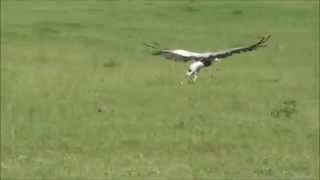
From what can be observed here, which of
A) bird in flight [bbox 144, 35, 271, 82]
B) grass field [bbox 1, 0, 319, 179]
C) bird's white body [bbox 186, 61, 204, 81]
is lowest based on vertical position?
bird's white body [bbox 186, 61, 204, 81]

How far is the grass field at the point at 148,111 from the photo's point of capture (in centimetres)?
1527

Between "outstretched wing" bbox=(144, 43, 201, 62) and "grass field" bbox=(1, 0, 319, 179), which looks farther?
"grass field" bbox=(1, 0, 319, 179)

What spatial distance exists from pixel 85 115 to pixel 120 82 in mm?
3648

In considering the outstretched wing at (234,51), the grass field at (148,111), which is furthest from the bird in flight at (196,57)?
the grass field at (148,111)

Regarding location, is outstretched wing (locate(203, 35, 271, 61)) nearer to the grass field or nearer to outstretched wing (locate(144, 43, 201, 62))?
outstretched wing (locate(144, 43, 201, 62))

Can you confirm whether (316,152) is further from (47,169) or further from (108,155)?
(47,169)

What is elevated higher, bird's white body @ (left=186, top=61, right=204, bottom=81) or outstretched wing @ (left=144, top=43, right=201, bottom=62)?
outstretched wing @ (left=144, top=43, right=201, bottom=62)

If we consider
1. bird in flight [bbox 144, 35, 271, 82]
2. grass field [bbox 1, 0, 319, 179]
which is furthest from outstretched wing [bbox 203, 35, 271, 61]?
grass field [bbox 1, 0, 319, 179]

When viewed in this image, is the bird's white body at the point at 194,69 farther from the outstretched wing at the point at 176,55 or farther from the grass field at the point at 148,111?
the grass field at the point at 148,111

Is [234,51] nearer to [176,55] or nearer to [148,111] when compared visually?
[176,55]

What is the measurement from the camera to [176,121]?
1931 cm

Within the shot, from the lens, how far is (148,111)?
66.3 feet

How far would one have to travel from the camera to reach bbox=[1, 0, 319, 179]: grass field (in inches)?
601

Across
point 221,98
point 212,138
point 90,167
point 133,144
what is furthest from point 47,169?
point 221,98
